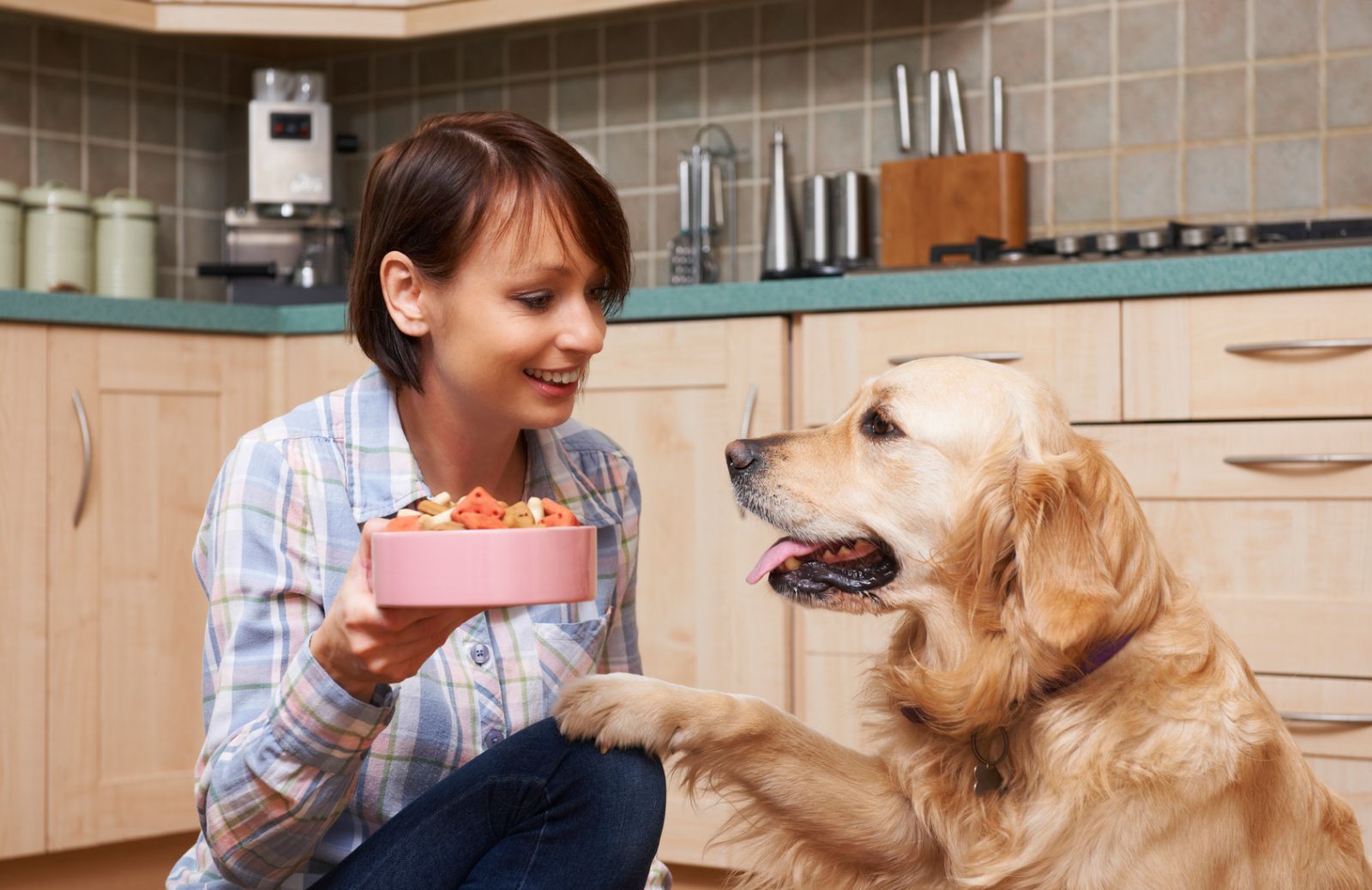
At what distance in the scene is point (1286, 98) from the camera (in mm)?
2604

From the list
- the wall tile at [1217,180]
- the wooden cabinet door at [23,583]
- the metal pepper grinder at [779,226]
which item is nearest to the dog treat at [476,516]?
the wooden cabinet door at [23,583]

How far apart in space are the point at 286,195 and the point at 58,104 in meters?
0.59

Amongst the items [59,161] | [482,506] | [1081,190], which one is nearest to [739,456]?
[482,506]

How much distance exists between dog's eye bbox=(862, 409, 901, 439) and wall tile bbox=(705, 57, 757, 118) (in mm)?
1785

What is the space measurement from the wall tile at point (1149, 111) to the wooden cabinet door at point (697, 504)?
970 mm

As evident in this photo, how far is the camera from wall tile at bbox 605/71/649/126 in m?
3.20

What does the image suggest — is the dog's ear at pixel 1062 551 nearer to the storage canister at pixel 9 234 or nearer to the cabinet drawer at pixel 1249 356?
the cabinet drawer at pixel 1249 356

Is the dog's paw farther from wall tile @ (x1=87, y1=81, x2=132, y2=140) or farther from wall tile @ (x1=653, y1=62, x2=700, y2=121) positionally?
wall tile @ (x1=87, y1=81, x2=132, y2=140)

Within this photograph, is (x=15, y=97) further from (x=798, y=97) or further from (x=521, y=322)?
(x=521, y=322)

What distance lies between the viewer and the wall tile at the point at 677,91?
3139mm

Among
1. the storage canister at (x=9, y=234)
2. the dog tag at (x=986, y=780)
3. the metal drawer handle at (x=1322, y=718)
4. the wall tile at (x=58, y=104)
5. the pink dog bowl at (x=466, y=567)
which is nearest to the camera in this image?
the pink dog bowl at (x=466, y=567)

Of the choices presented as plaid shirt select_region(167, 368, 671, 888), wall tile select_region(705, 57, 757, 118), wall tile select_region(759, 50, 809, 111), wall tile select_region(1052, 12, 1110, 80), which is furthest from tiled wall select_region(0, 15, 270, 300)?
plaid shirt select_region(167, 368, 671, 888)

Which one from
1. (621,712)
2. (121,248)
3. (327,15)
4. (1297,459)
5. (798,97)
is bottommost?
(621,712)

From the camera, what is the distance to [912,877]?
1351 mm
